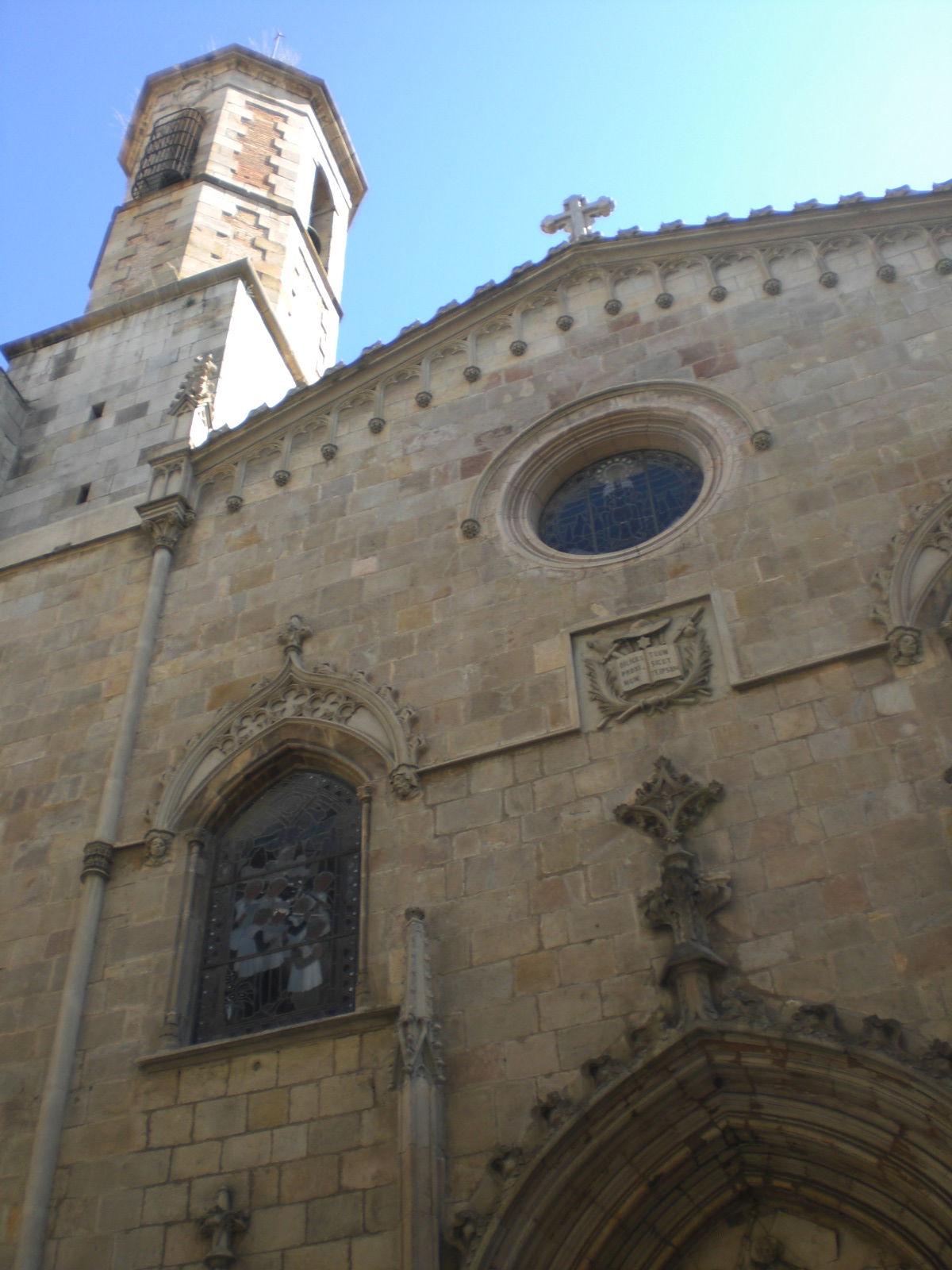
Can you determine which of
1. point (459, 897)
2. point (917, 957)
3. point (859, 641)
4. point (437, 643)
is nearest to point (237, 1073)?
point (459, 897)

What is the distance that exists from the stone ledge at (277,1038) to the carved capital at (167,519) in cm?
556

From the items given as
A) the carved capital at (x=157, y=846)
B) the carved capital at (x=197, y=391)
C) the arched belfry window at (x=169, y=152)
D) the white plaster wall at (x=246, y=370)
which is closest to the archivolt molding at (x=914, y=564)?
the carved capital at (x=157, y=846)

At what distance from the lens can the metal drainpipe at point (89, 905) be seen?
8.91 meters

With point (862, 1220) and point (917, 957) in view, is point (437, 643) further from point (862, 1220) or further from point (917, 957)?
point (862, 1220)

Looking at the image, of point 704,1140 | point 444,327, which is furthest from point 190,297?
point 704,1140

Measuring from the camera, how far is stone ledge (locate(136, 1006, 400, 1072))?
29.3ft

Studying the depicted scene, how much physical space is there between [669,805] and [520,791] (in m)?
1.21

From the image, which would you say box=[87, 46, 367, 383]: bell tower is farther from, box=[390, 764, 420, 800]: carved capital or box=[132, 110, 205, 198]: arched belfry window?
box=[390, 764, 420, 800]: carved capital

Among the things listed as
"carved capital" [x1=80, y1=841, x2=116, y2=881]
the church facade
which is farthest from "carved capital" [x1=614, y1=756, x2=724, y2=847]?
"carved capital" [x1=80, y1=841, x2=116, y2=881]

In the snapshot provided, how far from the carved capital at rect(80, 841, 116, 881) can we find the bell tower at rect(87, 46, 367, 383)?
405 inches

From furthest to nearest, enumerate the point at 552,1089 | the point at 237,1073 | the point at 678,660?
the point at 678,660 → the point at 237,1073 → the point at 552,1089

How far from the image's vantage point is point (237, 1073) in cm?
912

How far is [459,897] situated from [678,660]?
2384 mm

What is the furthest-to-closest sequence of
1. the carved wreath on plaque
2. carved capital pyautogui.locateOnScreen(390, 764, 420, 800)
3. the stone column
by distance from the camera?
carved capital pyautogui.locateOnScreen(390, 764, 420, 800) < the carved wreath on plaque < the stone column
